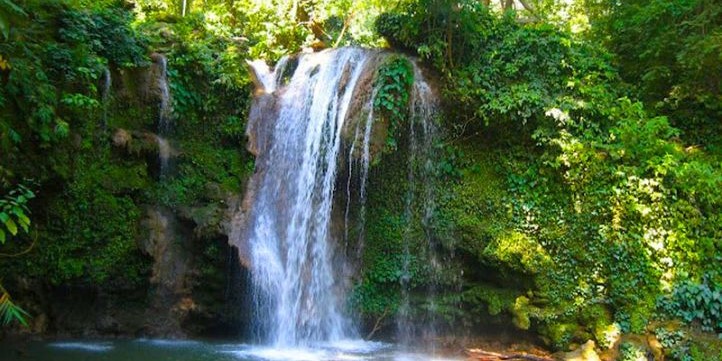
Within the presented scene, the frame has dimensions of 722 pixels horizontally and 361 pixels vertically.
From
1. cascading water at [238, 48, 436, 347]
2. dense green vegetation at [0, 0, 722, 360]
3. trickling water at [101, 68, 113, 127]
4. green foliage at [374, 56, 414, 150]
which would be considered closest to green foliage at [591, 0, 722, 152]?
dense green vegetation at [0, 0, 722, 360]

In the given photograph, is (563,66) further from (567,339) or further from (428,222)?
(567,339)

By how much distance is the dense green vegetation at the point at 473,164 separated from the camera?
7.77 metres

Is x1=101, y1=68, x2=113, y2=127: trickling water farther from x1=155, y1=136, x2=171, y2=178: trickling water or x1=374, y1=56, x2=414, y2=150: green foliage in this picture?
x1=374, y1=56, x2=414, y2=150: green foliage

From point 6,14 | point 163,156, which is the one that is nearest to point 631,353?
point 163,156

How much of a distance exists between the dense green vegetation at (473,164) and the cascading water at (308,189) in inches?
15.6

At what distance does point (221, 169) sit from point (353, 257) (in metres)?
2.83

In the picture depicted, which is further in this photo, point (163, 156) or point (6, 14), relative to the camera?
point (163, 156)

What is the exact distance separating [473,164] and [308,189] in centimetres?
297

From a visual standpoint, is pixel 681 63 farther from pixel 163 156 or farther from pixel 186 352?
pixel 186 352

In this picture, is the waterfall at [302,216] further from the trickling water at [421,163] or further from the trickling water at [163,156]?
the trickling water at [163,156]

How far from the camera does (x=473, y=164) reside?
959 cm

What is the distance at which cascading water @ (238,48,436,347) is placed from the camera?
8.53m

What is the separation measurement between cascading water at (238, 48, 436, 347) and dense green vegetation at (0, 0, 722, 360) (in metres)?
0.40

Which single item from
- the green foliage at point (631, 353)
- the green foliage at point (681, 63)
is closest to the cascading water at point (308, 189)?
the green foliage at point (631, 353)
